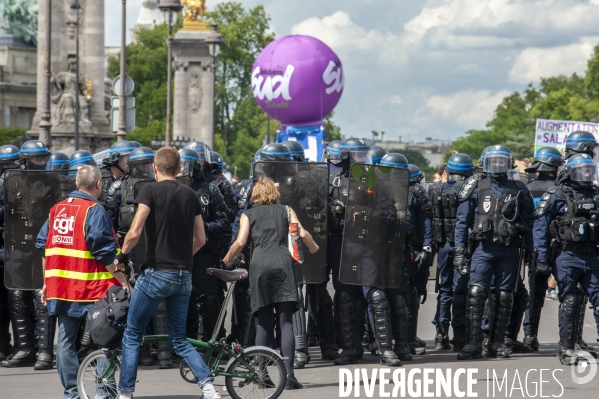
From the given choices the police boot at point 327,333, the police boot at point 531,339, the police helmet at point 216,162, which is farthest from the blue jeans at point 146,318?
the police boot at point 531,339

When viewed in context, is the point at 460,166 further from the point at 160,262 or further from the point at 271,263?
the point at 160,262

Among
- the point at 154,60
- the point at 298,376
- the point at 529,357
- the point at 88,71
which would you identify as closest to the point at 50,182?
the point at 298,376

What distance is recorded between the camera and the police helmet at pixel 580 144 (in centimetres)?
1211

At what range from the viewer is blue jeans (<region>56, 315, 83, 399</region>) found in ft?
28.0

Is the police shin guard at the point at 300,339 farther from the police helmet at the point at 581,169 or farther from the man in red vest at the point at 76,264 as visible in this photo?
the police helmet at the point at 581,169

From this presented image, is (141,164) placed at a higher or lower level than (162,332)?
higher

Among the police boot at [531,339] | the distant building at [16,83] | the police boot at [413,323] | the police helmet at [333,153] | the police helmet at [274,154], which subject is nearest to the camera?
the police helmet at [274,154]

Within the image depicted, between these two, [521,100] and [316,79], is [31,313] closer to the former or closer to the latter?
[316,79]

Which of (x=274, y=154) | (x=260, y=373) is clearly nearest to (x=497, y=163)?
(x=274, y=154)

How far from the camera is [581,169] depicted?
35.8 ft

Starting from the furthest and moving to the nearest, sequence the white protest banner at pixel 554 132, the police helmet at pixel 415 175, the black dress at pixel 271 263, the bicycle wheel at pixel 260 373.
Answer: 1. the white protest banner at pixel 554 132
2. the police helmet at pixel 415 175
3. the black dress at pixel 271 263
4. the bicycle wheel at pixel 260 373

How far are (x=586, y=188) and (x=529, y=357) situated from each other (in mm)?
1719

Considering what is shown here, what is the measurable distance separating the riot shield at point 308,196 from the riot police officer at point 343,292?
0.49 feet

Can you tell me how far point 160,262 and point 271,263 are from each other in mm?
1192
